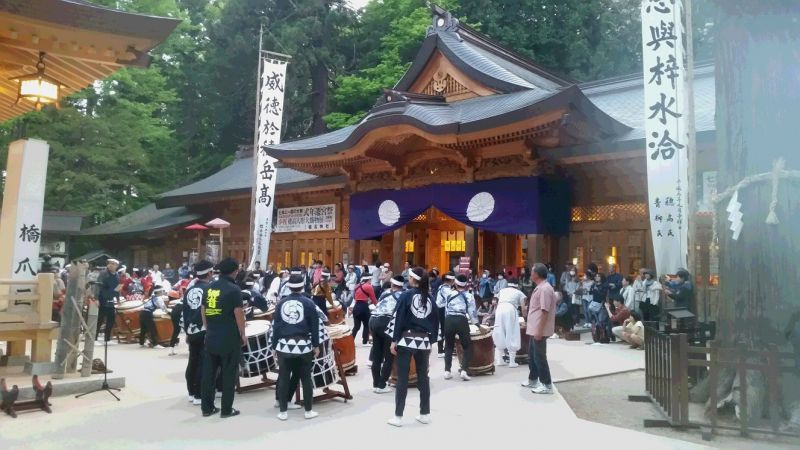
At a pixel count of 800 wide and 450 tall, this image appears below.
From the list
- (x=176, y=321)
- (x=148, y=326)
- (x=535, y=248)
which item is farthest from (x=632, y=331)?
(x=148, y=326)

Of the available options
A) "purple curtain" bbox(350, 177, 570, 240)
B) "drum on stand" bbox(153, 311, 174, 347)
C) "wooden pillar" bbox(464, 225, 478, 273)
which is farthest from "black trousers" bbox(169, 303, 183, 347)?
"wooden pillar" bbox(464, 225, 478, 273)

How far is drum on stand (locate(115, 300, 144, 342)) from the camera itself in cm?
1286

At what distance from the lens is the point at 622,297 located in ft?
40.1

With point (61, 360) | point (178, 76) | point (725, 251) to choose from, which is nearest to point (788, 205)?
point (725, 251)

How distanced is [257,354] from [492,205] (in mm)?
9020

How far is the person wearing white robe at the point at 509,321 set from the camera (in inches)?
373

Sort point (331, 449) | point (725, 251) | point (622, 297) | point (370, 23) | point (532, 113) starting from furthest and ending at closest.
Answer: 1. point (370, 23)
2. point (532, 113)
3. point (622, 297)
4. point (725, 251)
5. point (331, 449)

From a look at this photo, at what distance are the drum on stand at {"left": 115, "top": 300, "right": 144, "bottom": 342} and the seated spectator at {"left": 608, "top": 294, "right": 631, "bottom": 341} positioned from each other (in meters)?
9.71

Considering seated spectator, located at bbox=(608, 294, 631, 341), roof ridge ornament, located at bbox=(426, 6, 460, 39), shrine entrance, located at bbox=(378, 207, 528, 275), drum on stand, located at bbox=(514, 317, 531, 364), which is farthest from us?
roof ridge ornament, located at bbox=(426, 6, 460, 39)

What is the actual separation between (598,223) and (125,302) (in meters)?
11.0

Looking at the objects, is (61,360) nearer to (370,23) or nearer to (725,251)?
(725,251)

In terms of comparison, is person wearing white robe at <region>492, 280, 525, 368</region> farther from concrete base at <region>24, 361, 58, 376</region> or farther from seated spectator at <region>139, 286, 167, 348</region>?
seated spectator at <region>139, 286, 167, 348</region>

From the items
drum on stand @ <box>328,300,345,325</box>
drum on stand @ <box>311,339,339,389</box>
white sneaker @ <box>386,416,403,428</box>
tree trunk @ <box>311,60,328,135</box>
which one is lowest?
white sneaker @ <box>386,416,403,428</box>

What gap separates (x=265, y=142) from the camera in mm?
19516
